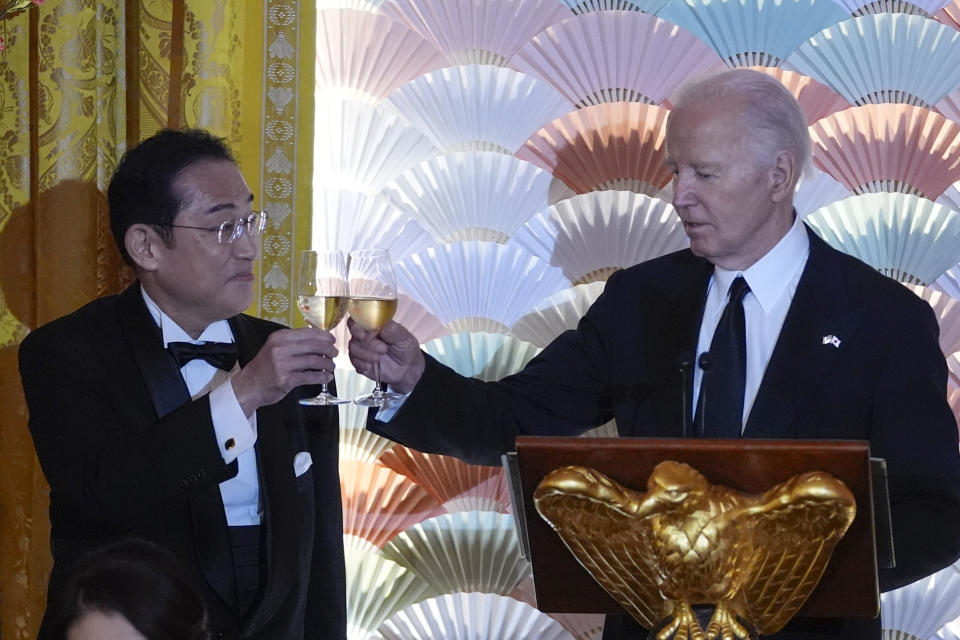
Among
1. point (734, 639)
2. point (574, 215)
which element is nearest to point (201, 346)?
point (574, 215)

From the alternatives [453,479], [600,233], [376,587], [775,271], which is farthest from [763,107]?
[376,587]

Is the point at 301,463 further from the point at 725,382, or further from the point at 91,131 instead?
the point at 91,131

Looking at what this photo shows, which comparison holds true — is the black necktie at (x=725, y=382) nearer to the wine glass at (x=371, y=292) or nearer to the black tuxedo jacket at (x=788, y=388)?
the black tuxedo jacket at (x=788, y=388)

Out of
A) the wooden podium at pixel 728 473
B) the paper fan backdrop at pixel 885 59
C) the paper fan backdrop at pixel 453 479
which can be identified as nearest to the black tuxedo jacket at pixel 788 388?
the wooden podium at pixel 728 473

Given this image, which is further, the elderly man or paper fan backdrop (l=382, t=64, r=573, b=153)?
paper fan backdrop (l=382, t=64, r=573, b=153)

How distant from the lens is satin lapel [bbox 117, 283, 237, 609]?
2.14 m

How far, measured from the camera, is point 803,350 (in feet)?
6.40

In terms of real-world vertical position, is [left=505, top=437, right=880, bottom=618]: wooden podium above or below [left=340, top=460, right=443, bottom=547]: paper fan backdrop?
above

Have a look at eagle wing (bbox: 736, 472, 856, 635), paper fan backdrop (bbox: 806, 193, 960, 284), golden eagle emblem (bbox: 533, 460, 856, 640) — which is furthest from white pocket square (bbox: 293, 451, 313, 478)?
paper fan backdrop (bbox: 806, 193, 960, 284)

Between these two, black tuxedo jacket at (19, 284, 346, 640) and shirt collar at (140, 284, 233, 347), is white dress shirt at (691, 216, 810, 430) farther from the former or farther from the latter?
shirt collar at (140, 284, 233, 347)

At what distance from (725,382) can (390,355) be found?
556 millimetres

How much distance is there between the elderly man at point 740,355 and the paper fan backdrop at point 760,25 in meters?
0.75

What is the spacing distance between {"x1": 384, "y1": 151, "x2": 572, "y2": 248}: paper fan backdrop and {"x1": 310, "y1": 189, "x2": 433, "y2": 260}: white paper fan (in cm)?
4

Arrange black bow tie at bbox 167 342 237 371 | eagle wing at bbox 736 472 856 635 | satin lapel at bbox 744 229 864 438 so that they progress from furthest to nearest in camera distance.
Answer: black bow tie at bbox 167 342 237 371, satin lapel at bbox 744 229 864 438, eagle wing at bbox 736 472 856 635
